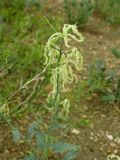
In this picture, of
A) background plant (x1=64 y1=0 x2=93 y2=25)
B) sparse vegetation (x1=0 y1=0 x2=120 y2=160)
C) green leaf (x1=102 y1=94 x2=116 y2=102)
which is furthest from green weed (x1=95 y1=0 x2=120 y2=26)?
green leaf (x1=102 y1=94 x2=116 y2=102)

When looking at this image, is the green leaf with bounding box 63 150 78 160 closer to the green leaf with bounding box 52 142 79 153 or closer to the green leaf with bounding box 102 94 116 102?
the green leaf with bounding box 52 142 79 153

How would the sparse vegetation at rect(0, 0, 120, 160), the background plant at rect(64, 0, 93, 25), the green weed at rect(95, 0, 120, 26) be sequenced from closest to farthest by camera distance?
the sparse vegetation at rect(0, 0, 120, 160)
the background plant at rect(64, 0, 93, 25)
the green weed at rect(95, 0, 120, 26)

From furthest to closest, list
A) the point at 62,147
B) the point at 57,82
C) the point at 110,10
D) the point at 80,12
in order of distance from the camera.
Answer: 1. the point at 110,10
2. the point at 80,12
3. the point at 62,147
4. the point at 57,82

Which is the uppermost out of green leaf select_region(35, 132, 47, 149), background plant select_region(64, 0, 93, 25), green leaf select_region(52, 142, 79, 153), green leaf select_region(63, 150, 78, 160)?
background plant select_region(64, 0, 93, 25)

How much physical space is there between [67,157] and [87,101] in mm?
685

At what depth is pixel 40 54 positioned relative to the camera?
3107 mm

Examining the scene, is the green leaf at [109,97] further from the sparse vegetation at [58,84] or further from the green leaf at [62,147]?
the green leaf at [62,147]

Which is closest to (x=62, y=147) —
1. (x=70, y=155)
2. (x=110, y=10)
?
(x=70, y=155)

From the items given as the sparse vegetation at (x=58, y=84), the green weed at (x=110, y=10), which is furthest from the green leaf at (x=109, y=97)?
the green weed at (x=110, y=10)

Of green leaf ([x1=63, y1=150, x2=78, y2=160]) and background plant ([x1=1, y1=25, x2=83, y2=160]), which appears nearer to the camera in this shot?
background plant ([x1=1, y1=25, x2=83, y2=160])

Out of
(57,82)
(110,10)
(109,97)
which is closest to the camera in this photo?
(57,82)

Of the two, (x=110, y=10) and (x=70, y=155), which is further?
(x=110, y=10)

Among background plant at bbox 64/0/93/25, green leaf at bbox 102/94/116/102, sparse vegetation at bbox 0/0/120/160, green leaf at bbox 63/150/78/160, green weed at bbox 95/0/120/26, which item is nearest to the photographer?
sparse vegetation at bbox 0/0/120/160

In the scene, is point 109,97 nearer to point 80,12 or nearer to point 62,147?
point 62,147
